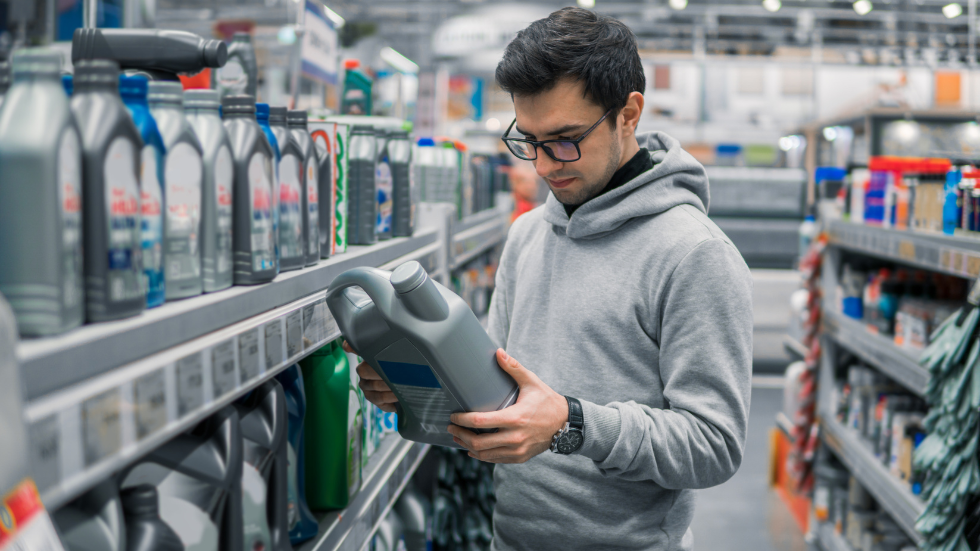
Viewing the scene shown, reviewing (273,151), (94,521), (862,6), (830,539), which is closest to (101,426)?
(94,521)

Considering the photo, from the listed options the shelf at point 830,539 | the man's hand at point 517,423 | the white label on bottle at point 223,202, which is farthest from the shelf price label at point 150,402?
the shelf at point 830,539

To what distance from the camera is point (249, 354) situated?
3.23 feet

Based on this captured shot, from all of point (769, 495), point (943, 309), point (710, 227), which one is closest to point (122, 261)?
point (710, 227)

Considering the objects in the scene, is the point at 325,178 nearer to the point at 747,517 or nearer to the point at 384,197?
the point at 384,197

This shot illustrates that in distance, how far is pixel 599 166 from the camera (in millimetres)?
1500

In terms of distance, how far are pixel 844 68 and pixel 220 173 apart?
9969 millimetres

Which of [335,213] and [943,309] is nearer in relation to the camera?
[335,213]

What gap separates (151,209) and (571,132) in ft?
2.65

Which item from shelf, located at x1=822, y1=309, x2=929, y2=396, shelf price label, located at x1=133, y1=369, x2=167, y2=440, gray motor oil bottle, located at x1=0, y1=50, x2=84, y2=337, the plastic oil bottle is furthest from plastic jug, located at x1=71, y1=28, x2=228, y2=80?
shelf, located at x1=822, y1=309, x2=929, y2=396

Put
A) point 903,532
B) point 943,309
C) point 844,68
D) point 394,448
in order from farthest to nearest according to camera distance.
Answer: point 844,68
point 903,532
point 943,309
point 394,448

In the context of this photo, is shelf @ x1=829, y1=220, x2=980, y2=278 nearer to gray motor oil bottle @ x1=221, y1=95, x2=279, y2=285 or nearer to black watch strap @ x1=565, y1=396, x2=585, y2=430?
black watch strap @ x1=565, y1=396, x2=585, y2=430

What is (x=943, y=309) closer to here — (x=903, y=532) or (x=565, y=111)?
(x=903, y=532)

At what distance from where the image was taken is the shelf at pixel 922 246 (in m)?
2.29

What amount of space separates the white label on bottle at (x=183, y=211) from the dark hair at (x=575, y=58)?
66 cm
